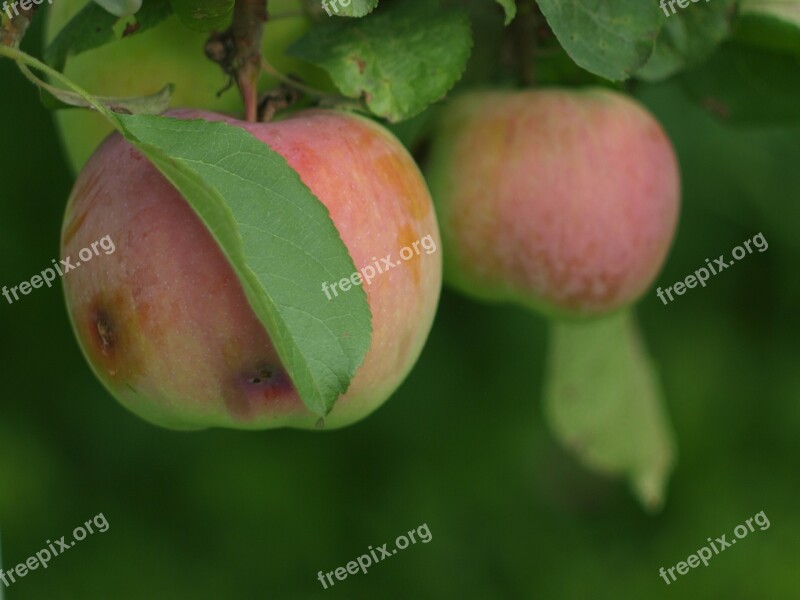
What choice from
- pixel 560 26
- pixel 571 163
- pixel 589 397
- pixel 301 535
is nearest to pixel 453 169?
pixel 571 163

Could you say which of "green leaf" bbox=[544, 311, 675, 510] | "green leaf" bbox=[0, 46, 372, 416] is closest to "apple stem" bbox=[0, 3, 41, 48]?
"green leaf" bbox=[0, 46, 372, 416]

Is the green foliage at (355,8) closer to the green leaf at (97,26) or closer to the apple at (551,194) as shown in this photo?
the green leaf at (97,26)

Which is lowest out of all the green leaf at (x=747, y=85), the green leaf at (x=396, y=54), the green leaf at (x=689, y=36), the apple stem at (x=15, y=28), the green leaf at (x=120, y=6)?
the green leaf at (x=747, y=85)

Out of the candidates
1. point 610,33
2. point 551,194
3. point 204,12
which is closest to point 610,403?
point 551,194

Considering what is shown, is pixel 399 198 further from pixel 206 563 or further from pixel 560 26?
pixel 206 563

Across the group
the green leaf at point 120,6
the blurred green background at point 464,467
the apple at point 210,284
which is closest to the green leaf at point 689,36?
the apple at point 210,284

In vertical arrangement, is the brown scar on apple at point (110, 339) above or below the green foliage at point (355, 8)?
below
